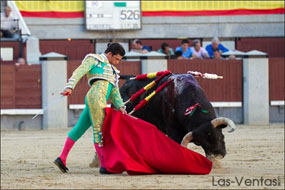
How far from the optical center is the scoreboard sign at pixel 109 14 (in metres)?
18.6

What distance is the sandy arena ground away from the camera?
6969 mm

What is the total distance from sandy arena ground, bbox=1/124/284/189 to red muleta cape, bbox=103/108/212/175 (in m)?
0.12

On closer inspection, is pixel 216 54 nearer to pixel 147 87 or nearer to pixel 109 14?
pixel 109 14

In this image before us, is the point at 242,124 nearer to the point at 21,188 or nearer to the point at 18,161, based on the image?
the point at 18,161

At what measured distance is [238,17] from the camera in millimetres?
19453

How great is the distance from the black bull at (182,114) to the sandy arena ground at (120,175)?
314 mm

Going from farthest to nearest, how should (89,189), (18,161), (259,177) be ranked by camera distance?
(18,161), (259,177), (89,189)

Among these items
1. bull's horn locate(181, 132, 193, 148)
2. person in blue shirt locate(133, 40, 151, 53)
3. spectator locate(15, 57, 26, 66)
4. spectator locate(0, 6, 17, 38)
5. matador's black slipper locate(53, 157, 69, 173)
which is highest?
spectator locate(0, 6, 17, 38)

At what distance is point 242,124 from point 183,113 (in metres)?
7.35

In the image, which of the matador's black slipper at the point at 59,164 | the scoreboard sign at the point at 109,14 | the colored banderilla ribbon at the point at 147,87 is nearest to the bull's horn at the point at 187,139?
the colored banderilla ribbon at the point at 147,87

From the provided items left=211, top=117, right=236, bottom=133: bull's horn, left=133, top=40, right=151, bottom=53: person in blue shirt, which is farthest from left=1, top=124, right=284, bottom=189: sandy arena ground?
left=133, top=40, right=151, bottom=53: person in blue shirt

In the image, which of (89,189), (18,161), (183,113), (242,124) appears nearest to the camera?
(89,189)

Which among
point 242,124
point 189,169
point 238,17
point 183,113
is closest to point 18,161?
point 183,113

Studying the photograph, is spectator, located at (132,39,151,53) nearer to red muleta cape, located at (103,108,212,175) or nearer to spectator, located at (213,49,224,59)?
spectator, located at (213,49,224,59)
